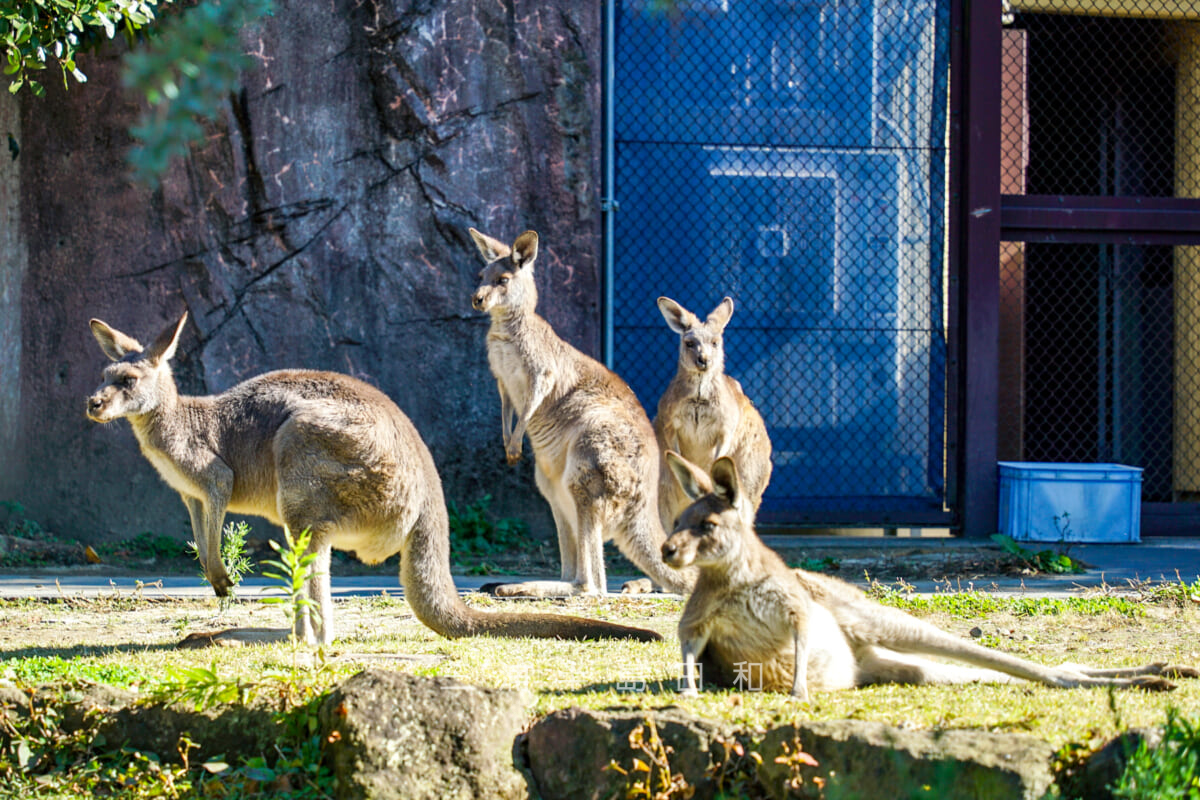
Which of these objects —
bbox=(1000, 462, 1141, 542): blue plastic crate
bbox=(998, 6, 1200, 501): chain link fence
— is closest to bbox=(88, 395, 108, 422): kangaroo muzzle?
bbox=(1000, 462, 1141, 542): blue plastic crate

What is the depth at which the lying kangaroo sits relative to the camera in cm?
349

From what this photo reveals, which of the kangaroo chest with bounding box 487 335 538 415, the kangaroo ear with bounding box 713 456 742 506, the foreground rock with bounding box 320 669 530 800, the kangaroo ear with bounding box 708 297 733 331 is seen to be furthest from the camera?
the kangaroo ear with bounding box 708 297 733 331

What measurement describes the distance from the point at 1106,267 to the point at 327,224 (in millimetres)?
6459

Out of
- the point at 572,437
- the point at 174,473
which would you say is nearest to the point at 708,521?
the point at 174,473

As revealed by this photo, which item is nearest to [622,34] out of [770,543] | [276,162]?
[276,162]

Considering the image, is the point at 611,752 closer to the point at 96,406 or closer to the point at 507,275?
the point at 96,406

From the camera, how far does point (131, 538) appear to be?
27.1 ft

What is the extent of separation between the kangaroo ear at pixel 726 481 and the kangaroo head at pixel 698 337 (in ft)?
11.4

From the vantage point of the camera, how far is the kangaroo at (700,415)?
23.4 ft

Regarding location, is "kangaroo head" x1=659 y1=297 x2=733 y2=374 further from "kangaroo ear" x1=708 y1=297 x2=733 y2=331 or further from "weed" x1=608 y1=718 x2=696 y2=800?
"weed" x1=608 y1=718 x2=696 y2=800

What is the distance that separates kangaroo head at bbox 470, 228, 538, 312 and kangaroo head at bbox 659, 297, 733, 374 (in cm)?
84

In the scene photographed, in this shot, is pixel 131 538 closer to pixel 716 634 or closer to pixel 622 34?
pixel 622 34

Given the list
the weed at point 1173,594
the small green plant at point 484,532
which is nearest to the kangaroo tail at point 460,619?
the weed at point 1173,594

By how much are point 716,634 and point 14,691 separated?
217 centimetres
